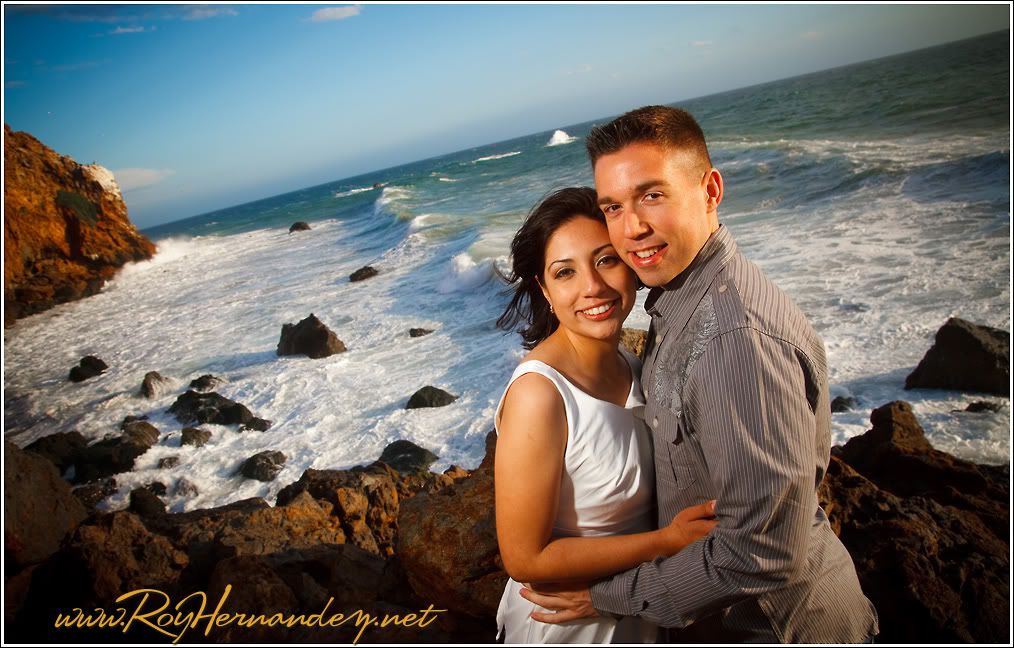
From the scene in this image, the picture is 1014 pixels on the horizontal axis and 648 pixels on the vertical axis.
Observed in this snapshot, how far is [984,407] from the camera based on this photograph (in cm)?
602

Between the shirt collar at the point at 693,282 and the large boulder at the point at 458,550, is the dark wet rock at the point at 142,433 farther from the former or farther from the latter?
the shirt collar at the point at 693,282

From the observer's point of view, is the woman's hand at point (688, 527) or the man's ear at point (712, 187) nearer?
the woman's hand at point (688, 527)

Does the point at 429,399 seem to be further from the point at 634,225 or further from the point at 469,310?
the point at 634,225

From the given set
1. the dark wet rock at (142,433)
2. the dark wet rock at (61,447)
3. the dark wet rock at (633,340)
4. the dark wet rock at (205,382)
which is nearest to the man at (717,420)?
the dark wet rock at (633,340)

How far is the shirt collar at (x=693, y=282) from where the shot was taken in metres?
1.92

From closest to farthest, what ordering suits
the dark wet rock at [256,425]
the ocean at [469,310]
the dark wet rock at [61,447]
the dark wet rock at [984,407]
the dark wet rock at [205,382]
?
the dark wet rock at [984,407]
the ocean at [469,310]
the dark wet rock at [61,447]
the dark wet rock at [256,425]
the dark wet rock at [205,382]

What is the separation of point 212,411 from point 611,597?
940cm

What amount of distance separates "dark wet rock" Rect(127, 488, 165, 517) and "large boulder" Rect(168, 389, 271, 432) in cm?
201

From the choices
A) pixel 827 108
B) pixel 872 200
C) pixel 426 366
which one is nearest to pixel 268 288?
pixel 426 366

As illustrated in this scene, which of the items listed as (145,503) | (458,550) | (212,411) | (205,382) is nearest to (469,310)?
(205,382)

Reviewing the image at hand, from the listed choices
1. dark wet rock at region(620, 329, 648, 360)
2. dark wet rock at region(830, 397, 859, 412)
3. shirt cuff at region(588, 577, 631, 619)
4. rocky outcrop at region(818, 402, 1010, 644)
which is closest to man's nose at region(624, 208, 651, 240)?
shirt cuff at region(588, 577, 631, 619)

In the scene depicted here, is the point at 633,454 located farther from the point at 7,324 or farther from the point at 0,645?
the point at 7,324

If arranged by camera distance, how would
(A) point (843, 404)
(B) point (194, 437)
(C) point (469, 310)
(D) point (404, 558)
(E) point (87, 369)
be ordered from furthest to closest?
(C) point (469, 310) → (E) point (87, 369) → (B) point (194, 437) → (A) point (843, 404) → (D) point (404, 558)

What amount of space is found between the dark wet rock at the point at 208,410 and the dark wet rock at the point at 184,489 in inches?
62.5
